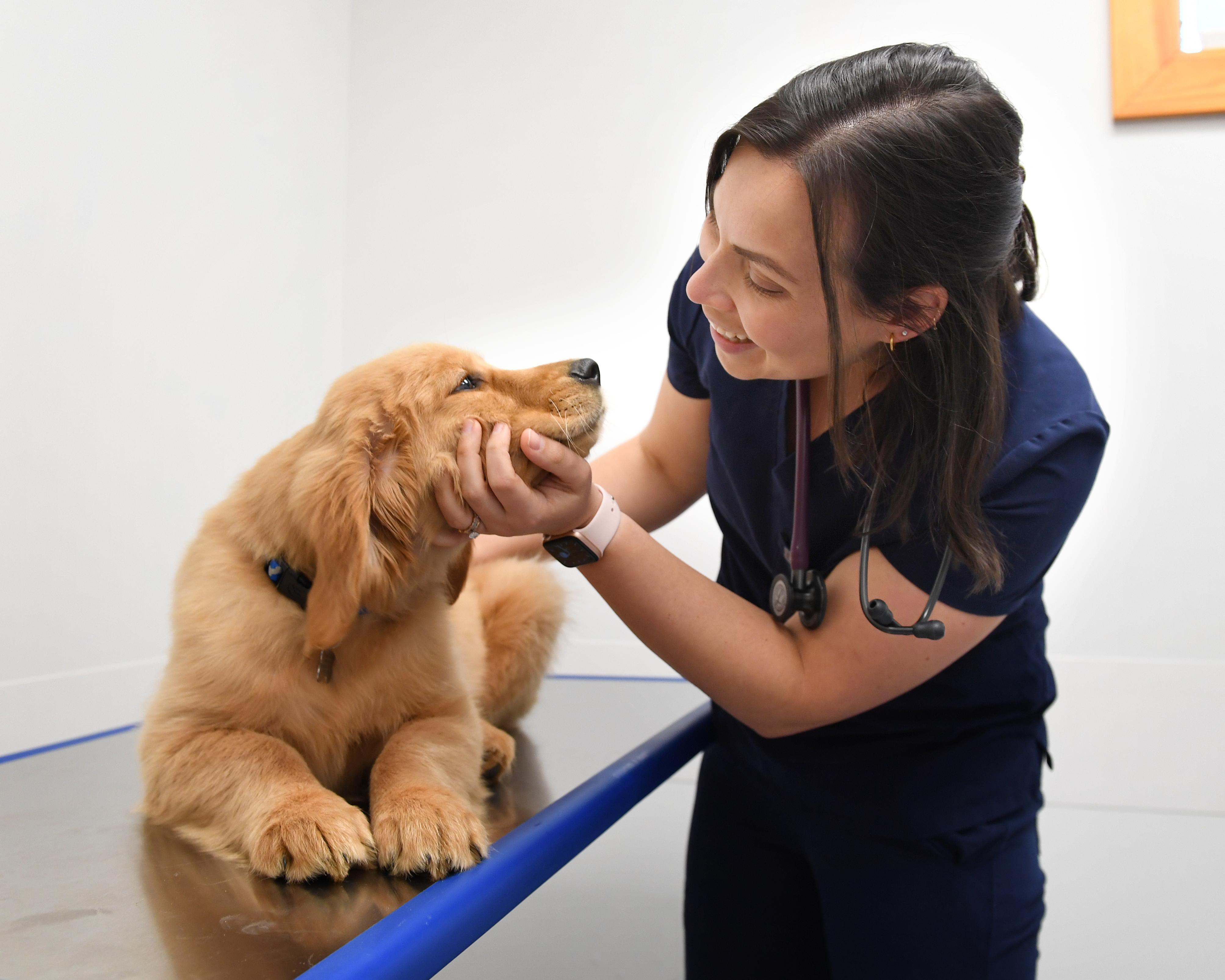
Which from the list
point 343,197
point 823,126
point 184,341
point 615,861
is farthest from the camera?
point 343,197

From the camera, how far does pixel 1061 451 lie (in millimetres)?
1185

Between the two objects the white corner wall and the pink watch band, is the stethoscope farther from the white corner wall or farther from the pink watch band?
the white corner wall

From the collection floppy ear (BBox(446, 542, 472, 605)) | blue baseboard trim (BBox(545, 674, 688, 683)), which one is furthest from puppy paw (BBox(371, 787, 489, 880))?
blue baseboard trim (BBox(545, 674, 688, 683))

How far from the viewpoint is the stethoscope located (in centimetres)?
114

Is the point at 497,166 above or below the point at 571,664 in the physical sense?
above

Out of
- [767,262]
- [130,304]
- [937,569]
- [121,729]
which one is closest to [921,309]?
[767,262]

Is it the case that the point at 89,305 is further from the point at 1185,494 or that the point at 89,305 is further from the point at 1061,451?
the point at 1185,494

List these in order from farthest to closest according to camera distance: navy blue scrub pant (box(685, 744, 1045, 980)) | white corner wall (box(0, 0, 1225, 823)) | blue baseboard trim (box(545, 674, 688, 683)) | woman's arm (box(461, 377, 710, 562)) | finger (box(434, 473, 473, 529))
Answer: blue baseboard trim (box(545, 674, 688, 683)) < white corner wall (box(0, 0, 1225, 823)) < woman's arm (box(461, 377, 710, 562)) < navy blue scrub pant (box(685, 744, 1045, 980)) < finger (box(434, 473, 473, 529))

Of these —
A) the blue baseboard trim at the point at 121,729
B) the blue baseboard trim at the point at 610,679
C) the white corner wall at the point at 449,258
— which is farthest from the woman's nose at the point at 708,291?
the blue baseboard trim at the point at 610,679

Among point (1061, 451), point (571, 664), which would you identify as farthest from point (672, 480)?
point (571, 664)

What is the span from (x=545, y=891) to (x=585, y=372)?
221 centimetres

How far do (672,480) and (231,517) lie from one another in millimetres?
839

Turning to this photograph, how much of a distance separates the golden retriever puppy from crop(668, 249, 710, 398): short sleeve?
321mm

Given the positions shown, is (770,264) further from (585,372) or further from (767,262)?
(585,372)
